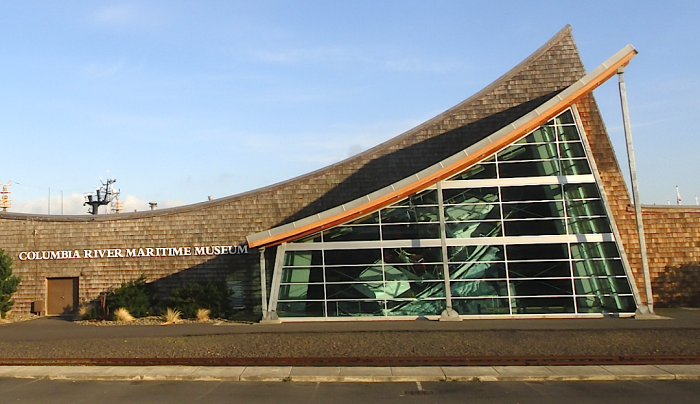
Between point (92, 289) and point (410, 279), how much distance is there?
15.1 metres

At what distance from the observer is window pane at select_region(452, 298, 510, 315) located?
20.2 metres

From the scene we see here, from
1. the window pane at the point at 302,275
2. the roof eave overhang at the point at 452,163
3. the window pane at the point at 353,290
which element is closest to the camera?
the roof eave overhang at the point at 452,163

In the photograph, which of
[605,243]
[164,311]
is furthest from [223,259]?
[605,243]

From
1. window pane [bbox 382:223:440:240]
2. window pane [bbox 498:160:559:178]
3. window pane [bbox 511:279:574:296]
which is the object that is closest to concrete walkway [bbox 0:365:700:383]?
window pane [bbox 511:279:574:296]

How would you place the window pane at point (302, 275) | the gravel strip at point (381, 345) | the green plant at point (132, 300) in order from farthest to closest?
the green plant at point (132, 300), the window pane at point (302, 275), the gravel strip at point (381, 345)

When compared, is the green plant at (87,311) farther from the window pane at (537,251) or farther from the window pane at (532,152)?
the window pane at (532,152)

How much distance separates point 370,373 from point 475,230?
1067 cm

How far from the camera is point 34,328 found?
20.8m

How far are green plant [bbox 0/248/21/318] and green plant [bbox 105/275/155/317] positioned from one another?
4299mm

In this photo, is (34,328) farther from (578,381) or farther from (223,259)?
(578,381)

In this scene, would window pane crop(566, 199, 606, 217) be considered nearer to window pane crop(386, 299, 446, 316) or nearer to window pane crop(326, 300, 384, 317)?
window pane crop(386, 299, 446, 316)

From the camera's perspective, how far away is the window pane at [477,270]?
20.6 m

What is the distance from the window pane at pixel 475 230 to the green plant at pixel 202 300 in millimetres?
9847

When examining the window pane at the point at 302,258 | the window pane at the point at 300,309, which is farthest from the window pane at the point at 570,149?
the window pane at the point at 300,309
